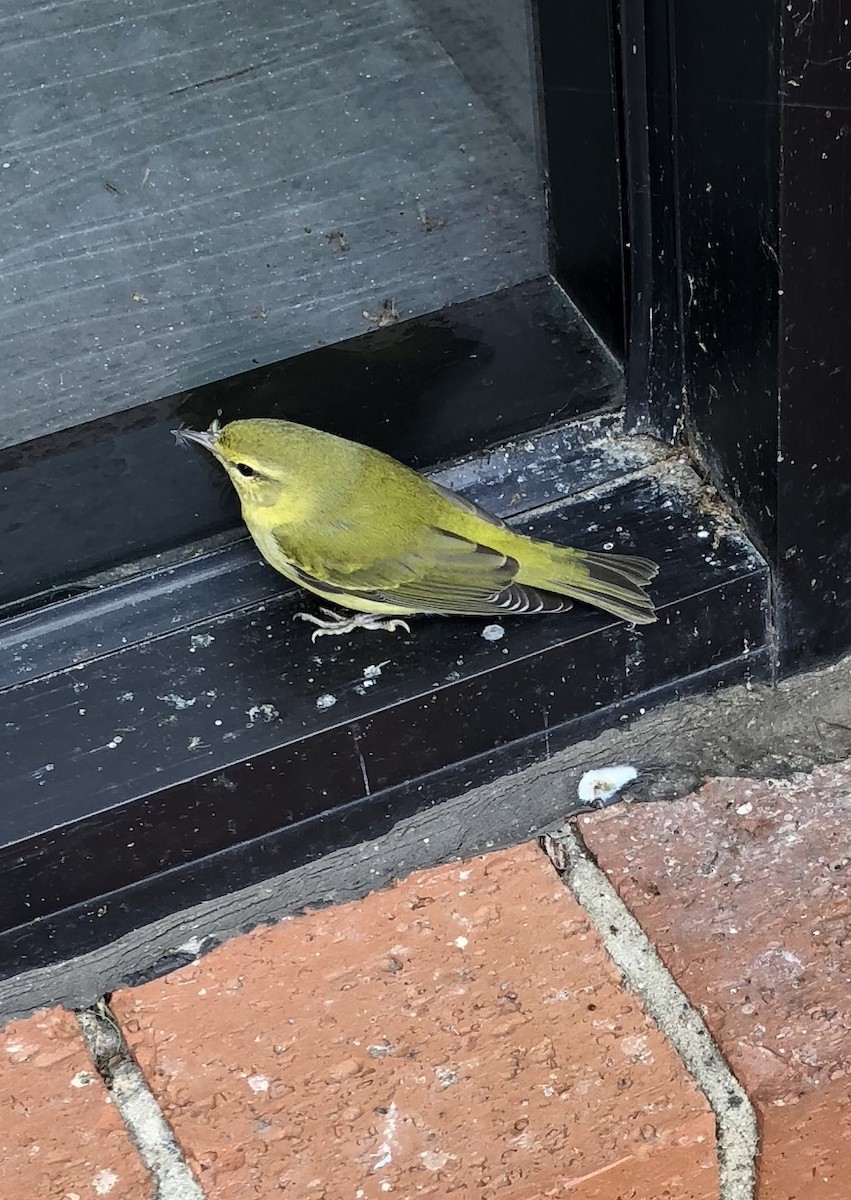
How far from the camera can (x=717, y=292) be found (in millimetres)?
1836

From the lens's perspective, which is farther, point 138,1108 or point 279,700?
point 279,700

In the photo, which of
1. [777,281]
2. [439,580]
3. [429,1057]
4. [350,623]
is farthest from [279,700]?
[777,281]

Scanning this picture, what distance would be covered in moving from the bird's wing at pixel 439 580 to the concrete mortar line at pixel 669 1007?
0.32 m

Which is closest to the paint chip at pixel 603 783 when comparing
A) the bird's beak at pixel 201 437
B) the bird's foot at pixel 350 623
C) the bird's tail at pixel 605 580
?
the bird's tail at pixel 605 580

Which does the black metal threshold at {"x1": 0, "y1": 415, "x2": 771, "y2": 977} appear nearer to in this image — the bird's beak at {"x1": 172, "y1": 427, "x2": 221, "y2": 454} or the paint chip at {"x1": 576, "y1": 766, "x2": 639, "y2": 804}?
the paint chip at {"x1": 576, "y1": 766, "x2": 639, "y2": 804}

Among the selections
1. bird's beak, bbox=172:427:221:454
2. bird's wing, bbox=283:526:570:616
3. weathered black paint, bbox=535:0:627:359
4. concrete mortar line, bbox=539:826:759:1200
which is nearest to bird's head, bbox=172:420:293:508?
bird's beak, bbox=172:427:221:454

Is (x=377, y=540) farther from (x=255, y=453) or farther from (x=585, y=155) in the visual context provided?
(x=585, y=155)

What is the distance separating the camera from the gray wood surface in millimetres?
1749

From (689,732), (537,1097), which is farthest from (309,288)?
(537,1097)

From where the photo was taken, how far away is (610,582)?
75.5 inches

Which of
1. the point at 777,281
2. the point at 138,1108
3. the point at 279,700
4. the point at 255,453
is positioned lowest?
the point at 138,1108

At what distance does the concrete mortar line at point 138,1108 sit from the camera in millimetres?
1539

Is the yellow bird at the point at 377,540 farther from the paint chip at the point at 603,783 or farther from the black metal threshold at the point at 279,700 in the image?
the paint chip at the point at 603,783

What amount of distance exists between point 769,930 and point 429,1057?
0.44 meters
